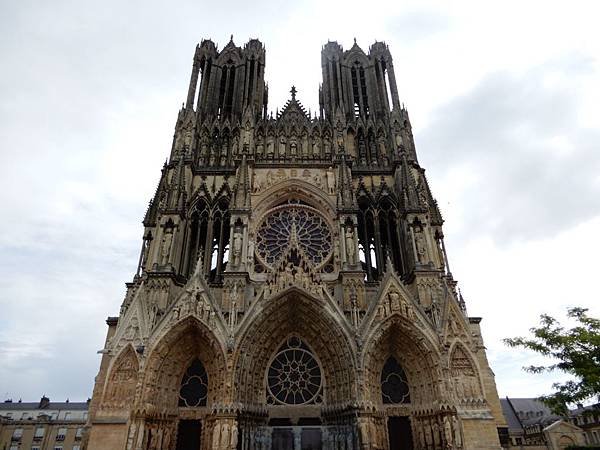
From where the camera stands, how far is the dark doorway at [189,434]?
14.9 m

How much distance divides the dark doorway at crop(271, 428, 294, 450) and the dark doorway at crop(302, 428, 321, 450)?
0.44 m

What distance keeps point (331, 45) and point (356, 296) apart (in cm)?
1933

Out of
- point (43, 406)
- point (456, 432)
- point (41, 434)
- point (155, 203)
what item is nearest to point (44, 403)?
point (43, 406)

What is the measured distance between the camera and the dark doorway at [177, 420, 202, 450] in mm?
14906

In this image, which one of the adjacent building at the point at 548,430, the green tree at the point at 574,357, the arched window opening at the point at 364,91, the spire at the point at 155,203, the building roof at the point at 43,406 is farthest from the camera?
the building roof at the point at 43,406

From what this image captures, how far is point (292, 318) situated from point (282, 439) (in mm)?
4408

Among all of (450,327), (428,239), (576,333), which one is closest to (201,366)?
(450,327)

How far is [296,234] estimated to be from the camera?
18922 mm

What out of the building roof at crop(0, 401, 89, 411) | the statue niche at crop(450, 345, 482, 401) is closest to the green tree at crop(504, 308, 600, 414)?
the statue niche at crop(450, 345, 482, 401)

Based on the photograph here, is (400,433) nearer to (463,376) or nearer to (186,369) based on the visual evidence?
(463,376)

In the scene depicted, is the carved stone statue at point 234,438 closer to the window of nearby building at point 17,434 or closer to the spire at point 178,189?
the spire at point 178,189

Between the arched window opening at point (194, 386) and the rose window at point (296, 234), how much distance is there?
5.21 m

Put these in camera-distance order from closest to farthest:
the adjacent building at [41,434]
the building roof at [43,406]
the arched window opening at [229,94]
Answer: the arched window opening at [229,94] → the adjacent building at [41,434] → the building roof at [43,406]

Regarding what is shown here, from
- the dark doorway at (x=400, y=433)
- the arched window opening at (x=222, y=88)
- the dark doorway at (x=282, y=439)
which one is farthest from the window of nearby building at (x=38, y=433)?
the dark doorway at (x=400, y=433)
